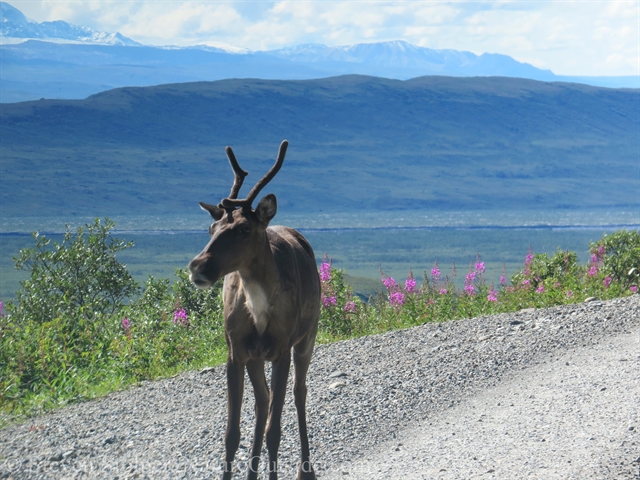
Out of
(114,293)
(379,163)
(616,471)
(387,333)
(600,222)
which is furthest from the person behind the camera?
(379,163)

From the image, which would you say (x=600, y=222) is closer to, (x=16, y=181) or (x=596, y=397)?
(x=16, y=181)

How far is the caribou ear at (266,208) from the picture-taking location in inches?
200

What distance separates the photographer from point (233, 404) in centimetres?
545

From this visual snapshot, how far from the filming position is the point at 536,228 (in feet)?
367

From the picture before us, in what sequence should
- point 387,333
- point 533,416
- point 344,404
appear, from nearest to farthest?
point 533,416, point 344,404, point 387,333

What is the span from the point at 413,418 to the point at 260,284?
2.99 metres

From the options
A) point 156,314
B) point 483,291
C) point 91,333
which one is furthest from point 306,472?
point 483,291

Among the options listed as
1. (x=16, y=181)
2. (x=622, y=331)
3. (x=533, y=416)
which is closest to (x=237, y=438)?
(x=533, y=416)

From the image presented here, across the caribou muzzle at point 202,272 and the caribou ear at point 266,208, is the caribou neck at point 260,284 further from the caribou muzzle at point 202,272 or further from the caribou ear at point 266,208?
the caribou muzzle at point 202,272

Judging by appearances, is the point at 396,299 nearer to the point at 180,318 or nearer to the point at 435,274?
the point at 435,274

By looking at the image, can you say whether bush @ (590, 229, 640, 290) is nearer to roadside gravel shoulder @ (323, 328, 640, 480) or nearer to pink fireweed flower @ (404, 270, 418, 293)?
pink fireweed flower @ (404, 270, 418, 293)

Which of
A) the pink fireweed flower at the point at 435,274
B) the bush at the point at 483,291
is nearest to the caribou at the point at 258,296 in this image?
the bush at the point at 483,291

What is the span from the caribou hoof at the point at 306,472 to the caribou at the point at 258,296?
1.34ft

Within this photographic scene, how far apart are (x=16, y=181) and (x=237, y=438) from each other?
5957 inches
